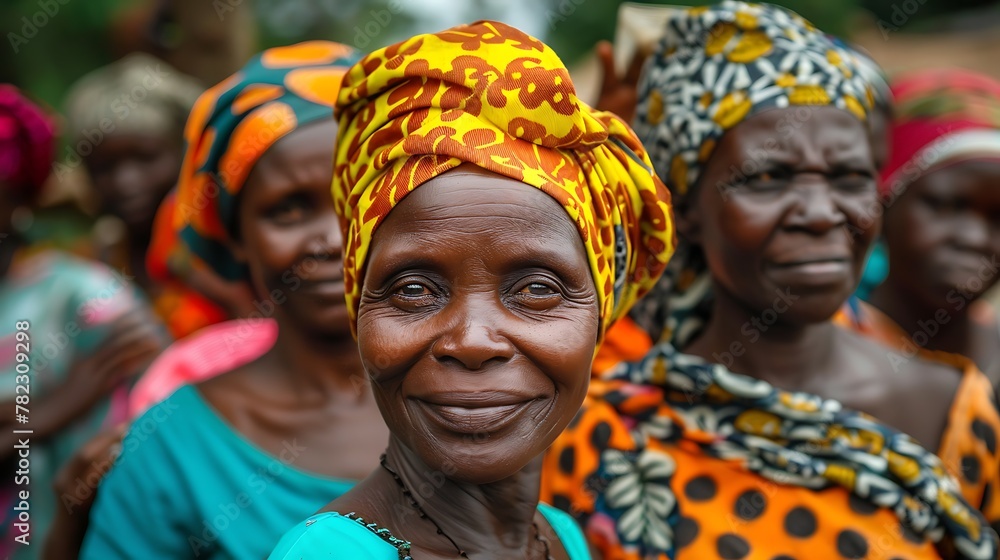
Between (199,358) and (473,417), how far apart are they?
2.10m

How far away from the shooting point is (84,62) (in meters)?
10.8

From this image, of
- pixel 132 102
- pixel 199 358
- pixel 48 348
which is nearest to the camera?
A: pixel 199 358

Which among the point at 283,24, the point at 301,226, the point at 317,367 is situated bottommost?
the point at 283,24

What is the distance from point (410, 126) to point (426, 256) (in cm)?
25

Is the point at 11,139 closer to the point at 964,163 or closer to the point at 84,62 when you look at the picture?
the point at 964,163

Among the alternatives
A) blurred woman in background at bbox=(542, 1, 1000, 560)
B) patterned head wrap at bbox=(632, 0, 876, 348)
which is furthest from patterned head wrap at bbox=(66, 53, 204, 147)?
blurred woman in background at bbox=(542, 1, 1000, 560)

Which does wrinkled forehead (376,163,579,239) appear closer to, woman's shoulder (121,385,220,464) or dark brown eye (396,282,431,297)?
dark brown eye (396,282,431,297)

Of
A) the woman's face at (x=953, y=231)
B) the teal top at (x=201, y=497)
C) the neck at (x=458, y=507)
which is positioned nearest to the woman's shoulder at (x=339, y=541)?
the neck at (x=458, y=507)

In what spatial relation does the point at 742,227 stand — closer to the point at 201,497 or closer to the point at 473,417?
the point at 473,417

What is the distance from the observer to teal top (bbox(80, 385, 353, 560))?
2537 millimetres

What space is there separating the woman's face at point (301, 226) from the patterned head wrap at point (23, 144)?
187 centimetres

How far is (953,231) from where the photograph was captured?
3711 millimetres

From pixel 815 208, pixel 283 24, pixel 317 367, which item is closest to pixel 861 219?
pixel 815 208

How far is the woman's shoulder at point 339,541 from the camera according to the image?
67.6 inches
